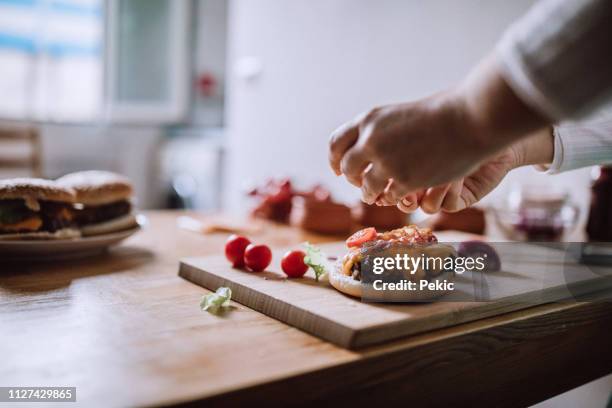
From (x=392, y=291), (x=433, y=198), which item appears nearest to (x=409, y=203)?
(x=433, y=198)

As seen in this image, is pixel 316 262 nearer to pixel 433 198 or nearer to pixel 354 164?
pixel 433 198

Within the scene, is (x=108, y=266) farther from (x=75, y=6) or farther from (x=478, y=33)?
(x=75, y=6)

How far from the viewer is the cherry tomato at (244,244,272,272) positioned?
1.08 meters

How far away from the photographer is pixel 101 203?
1.33 m

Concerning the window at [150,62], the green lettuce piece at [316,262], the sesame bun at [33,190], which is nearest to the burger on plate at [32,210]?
the sesame bun at [33,190]

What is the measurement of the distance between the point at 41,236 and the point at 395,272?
73cm

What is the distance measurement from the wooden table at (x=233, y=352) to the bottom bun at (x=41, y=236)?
62 millimetres

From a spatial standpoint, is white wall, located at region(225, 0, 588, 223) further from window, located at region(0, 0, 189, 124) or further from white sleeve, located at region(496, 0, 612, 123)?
white sleeve, located at region(496, 0, 612, 123)

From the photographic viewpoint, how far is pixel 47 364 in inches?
26.0

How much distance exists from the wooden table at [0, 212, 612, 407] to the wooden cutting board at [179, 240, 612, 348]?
2cm

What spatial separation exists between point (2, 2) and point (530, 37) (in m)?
4.23

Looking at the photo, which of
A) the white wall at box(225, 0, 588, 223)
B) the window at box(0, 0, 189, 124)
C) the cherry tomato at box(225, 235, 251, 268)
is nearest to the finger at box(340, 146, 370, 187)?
the cherry tomato at box(225, 235, 251, 268)

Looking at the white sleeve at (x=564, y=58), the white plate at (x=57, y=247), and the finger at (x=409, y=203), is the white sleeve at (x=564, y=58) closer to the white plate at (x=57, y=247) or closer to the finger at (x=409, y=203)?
the finger at (x=409, y=203)

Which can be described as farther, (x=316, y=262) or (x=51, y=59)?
(x=51, y=59)
